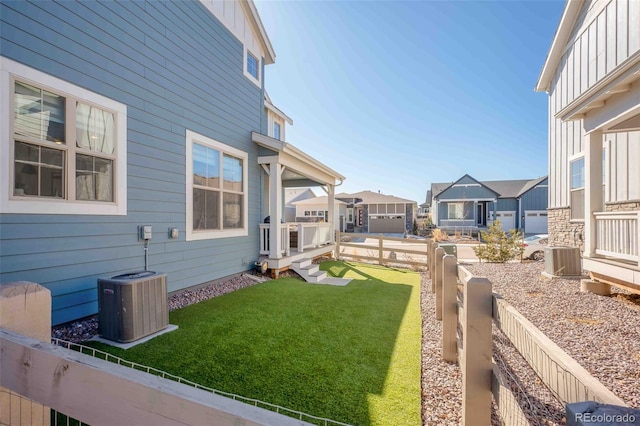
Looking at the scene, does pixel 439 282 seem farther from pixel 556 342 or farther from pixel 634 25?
pixel 634 25

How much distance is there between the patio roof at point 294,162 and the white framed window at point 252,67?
1.71 metres

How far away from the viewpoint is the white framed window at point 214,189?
583cm

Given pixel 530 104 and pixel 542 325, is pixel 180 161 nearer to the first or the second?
pixel 542 325

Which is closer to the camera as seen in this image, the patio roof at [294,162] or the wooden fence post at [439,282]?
the wooden fence post at [439,282]

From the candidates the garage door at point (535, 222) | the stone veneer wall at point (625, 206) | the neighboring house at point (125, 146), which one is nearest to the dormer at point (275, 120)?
the neighboring house at point (125, 146)

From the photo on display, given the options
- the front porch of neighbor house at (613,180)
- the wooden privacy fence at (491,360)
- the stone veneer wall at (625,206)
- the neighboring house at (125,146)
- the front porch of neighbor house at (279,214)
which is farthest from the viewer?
the front porch of neighbor house at (279,214)

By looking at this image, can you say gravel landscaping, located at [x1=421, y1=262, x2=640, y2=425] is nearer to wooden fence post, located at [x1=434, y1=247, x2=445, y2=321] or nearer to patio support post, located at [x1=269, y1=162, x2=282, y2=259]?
wooden fence post, located at [x1=434, y1=247, x2=445, y2=321]

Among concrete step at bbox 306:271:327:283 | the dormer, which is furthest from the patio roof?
concrete step at bbox 306:271:327:283

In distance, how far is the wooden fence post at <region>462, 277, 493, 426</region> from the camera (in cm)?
173

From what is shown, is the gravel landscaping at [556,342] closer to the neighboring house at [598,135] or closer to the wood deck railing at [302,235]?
the neighboring house at [598,135]

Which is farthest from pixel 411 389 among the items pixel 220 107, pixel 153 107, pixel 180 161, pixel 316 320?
pixel 220 107

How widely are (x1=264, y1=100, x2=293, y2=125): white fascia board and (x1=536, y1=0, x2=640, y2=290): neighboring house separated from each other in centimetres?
769

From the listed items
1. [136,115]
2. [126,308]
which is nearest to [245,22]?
[136,115]
